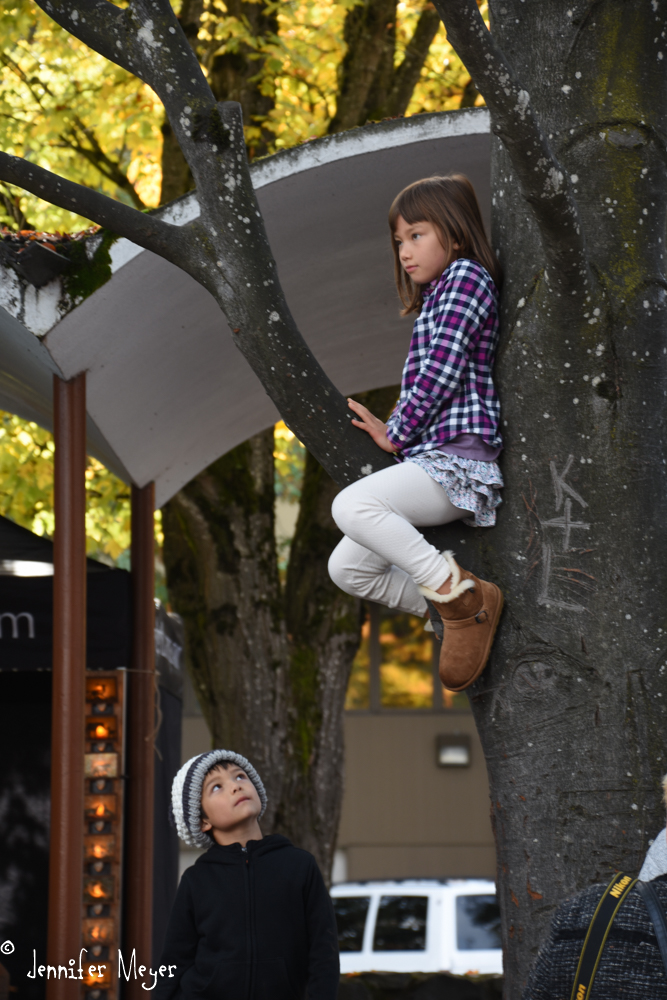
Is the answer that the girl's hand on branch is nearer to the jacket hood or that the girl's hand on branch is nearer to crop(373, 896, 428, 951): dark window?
the jacket hood

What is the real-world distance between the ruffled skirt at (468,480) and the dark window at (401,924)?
6788mm

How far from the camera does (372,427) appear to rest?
2.93m

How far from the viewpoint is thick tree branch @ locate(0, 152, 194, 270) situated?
9.16ft

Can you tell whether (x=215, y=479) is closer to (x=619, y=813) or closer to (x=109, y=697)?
(x=109, y=697)

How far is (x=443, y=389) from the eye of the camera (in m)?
2.88

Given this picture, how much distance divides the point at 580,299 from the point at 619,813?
1.31 m

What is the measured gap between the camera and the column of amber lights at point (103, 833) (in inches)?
212

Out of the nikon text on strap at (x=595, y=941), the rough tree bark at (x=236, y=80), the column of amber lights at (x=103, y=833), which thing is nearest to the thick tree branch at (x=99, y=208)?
the nikon text on strap at (x=595, y=941)

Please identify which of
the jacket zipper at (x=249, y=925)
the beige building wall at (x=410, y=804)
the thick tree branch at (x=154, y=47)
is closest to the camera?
the thick tree branch at (x=154, y=47)

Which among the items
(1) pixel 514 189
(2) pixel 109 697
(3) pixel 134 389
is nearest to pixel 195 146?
(1) pixel 514 189

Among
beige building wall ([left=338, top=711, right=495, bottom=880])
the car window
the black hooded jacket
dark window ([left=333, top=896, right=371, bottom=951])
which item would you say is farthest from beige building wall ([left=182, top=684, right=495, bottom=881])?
the black hooded jacket

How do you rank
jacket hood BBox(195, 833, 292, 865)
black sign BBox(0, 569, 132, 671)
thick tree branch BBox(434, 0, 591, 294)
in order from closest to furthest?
thick tree branch BBox(434, 0, 591, 294), jacket hood BBox(195, 833, 292, 865), black sign BBox(0, 569, 132, 671)

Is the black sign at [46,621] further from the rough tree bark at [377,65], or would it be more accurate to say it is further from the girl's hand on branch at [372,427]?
the rough tree bark at [377,65]

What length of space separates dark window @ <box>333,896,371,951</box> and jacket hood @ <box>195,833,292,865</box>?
616cm
